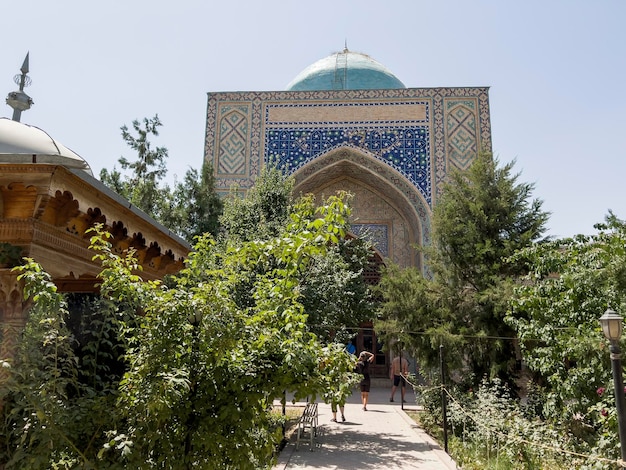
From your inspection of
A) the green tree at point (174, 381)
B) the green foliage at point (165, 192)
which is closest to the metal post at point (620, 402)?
the green tree at point (174, 381)

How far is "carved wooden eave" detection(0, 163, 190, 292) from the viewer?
8.93ft

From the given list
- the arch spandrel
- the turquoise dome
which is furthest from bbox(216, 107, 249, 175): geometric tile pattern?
the turquoise dome

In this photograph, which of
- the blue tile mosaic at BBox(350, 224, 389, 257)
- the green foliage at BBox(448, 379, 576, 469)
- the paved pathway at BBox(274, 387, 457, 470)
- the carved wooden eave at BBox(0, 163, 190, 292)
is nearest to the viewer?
the carved wooden eave at BBox(0, 163, 190, 292)

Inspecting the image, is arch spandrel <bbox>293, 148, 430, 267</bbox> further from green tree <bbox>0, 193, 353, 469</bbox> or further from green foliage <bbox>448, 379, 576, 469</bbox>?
green tree <bbox>0, 193, 353, 469</bbox>

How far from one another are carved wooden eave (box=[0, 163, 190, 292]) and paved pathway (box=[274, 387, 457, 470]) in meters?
3.27

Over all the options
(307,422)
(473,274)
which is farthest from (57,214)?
(473,274)

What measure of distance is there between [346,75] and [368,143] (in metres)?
3.92

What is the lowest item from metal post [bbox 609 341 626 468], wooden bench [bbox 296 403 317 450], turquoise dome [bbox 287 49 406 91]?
wooden bench [bbox 296 403 317 450]

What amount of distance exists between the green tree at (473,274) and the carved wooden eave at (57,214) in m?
5.52

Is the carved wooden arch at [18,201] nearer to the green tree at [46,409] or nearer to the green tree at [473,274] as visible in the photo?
the green tree at [46,409]

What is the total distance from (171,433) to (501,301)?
19.8 feet

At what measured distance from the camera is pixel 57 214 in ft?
10.2

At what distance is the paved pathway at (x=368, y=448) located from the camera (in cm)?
579

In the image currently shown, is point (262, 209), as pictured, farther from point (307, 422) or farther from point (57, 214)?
point (57, 214)
